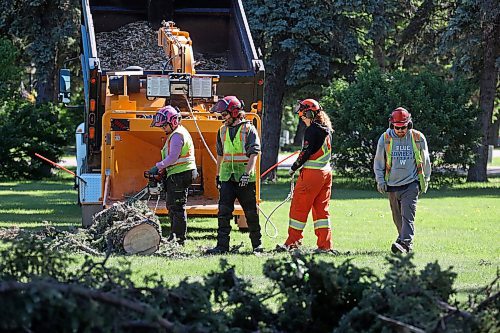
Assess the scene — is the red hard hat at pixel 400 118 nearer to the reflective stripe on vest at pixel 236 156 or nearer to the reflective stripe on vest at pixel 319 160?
the reflective stripe on vest at pixel 319 160

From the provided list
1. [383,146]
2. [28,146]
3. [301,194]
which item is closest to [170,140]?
[301,194]

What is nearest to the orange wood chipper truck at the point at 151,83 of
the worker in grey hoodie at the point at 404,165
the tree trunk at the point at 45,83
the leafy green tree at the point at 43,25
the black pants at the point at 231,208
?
the black pants at the point at 231,208

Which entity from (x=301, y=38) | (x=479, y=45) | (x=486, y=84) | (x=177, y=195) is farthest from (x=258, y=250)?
(x=486, y=84)

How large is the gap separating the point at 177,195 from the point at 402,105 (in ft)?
52.3

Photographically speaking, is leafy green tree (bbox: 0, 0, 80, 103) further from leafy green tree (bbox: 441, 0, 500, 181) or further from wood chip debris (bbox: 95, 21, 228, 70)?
wood chip debris (bbox: 95, 21, 228, 70)

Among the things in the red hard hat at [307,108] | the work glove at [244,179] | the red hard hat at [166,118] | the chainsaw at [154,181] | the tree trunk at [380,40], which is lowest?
the chainsaw at [154,181]

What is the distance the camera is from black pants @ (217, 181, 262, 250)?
39.3 feet

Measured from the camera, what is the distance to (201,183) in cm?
1527

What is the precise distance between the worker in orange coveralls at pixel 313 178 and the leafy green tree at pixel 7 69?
62.2 feet

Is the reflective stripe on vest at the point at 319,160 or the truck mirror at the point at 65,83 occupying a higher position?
the truck mirror at the point at 65,83

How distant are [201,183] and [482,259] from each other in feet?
16.4

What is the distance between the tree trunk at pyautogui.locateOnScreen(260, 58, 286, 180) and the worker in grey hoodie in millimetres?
18876

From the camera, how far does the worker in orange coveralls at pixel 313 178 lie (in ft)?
39.4

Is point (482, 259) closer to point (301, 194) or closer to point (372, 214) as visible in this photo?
point (301, 194)
